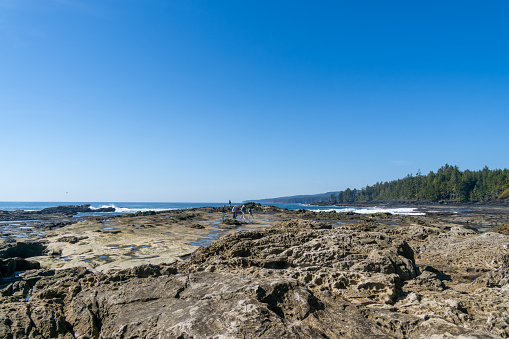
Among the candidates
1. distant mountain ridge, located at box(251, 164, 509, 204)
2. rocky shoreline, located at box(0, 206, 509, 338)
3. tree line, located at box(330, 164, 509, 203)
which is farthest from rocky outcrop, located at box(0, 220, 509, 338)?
tree line, located at box(330, 164, 509, 203)

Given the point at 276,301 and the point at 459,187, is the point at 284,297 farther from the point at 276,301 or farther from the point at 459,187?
the point at 459,187

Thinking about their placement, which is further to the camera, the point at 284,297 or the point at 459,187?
the point at 459,187

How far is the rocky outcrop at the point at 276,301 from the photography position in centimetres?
329

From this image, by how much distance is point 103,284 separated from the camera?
541cm

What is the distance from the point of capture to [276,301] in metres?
3.83

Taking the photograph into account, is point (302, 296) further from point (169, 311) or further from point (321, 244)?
point (321, 244)

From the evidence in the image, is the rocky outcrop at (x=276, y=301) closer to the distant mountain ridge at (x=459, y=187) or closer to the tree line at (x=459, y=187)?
the distant mountain ridge at (x=459, y=187)

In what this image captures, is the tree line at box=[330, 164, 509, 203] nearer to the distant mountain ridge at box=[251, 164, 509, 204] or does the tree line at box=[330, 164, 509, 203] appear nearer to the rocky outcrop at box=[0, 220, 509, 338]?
the distant mountain ridge at box=[251, 164, 509, 204]

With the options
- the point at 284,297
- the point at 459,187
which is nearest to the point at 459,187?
the point at 459,187

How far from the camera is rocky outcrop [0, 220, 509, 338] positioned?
10.8 ft

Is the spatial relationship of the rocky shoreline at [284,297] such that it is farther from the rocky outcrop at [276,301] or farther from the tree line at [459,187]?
the tree line at [459,187]

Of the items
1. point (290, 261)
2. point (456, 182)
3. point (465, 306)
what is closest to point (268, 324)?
point (465, 306)

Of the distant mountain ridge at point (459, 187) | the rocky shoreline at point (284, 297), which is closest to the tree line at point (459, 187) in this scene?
the distant mountain ridge at point (459, 187)

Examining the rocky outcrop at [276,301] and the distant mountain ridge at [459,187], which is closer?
the rocky outcrop at [276,301]
